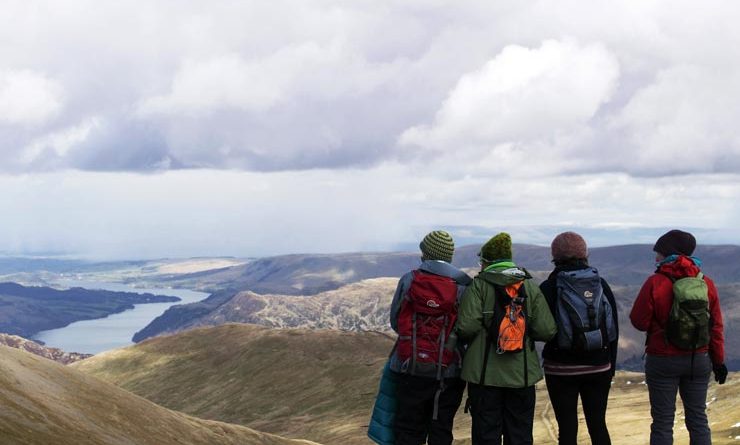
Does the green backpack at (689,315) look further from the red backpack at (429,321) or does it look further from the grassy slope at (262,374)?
the grassy slope at (262,374)

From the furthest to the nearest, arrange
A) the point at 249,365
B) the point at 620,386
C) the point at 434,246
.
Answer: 1. the point at 249,365
2. the point at 620,386
3. the point at 434,246

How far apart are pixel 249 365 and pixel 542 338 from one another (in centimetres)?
11941

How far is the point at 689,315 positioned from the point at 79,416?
1672 cm

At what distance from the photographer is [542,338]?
14953 mm

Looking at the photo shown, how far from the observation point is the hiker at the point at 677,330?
594 inches

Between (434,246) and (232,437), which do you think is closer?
(434,246)

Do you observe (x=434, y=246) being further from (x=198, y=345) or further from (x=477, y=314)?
(x=198, y=345)

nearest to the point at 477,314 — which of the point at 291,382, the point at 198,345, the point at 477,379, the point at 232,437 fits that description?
the point at 477,379

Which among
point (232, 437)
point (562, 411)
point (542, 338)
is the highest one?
point (542, 338)

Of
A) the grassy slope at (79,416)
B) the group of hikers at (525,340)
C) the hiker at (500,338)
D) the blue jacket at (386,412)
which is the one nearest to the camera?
the hiker at (500,338)

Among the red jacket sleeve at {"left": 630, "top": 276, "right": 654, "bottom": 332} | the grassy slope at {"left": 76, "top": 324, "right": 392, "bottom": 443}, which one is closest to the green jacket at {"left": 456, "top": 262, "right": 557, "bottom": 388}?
the red jacket sleeve at {"left": 630, "top": 276, "right": 654, "bottom": 332}

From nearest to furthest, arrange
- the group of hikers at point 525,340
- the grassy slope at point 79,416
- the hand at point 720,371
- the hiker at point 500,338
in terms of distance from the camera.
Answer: the hiker at point 500,338, the group of hikers at point 525,340, the hand at point 720,371, the grassy slope at point 79,416

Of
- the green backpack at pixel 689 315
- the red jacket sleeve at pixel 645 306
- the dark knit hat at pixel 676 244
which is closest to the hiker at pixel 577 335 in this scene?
the red jacket sleeve at pixel 645 306

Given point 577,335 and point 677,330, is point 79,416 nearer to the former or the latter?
point 577,335
